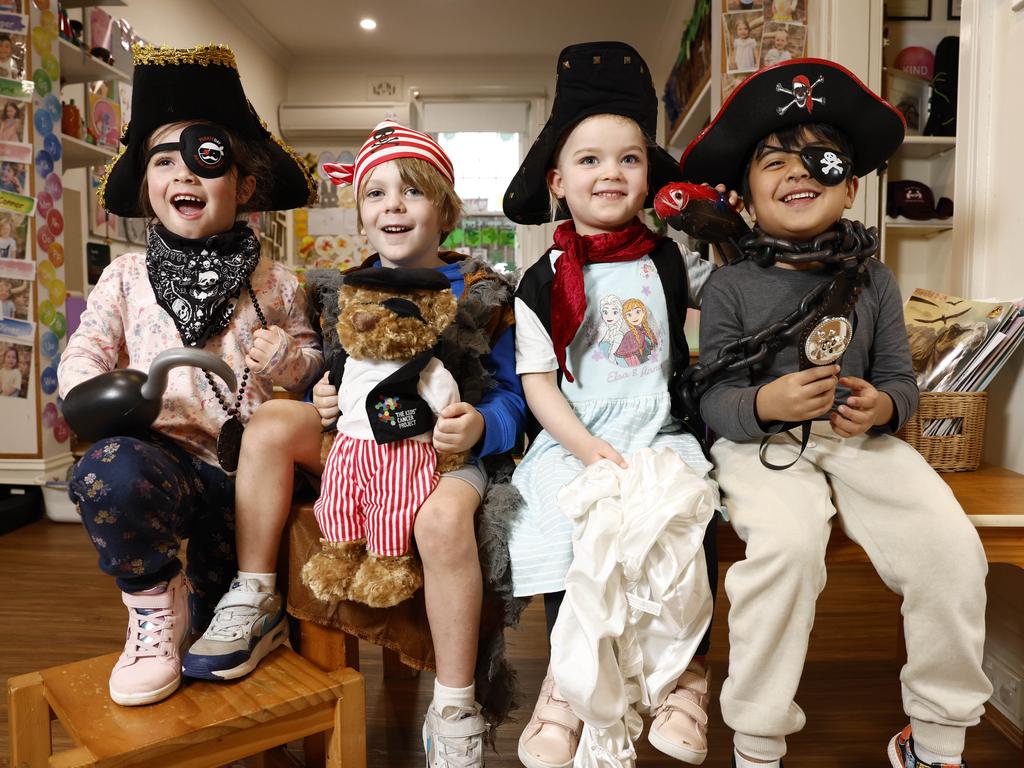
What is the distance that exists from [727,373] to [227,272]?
0.84m

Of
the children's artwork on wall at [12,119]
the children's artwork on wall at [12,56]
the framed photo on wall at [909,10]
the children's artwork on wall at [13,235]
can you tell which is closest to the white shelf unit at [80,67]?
the children's artwork on wall at [12,56]

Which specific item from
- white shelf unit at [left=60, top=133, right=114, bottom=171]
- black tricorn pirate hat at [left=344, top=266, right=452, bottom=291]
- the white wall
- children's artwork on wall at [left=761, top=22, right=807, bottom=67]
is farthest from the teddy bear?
white shelf unit at [left=60, top=133, right=114, bottom=171]

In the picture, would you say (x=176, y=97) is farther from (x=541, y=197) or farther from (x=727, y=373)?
(x=727, y=373)

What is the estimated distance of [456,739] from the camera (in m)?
1.05

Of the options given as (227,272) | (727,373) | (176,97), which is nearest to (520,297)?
(727,373)

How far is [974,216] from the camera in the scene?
157cm

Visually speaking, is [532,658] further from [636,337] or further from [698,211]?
Result: [698,211]

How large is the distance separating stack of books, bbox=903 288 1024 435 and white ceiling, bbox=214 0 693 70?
3.46m

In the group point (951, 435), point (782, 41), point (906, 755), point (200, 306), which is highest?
point (782, 41)

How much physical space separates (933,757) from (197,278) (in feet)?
4.32

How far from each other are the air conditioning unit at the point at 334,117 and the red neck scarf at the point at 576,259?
4.58 meters

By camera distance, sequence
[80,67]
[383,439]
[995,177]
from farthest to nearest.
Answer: [80,67]
[995,177]
[383,439]

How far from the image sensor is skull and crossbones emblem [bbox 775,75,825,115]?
1.18 metres

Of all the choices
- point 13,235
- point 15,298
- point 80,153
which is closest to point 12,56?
point 80,153
